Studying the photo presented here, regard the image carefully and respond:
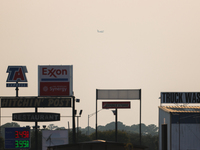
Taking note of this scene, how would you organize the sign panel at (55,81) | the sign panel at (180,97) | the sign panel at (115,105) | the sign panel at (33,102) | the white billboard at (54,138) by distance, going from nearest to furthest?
1. the sign panel at (33,102)
2. the sign panel at (55,81)
3. the white billboard at (54,138)
4. the sign panel at (115,105)
5. the sign panel at (180,97)

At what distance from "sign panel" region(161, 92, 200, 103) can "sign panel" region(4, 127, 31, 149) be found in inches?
1279

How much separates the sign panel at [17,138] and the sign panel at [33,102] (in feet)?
19.6

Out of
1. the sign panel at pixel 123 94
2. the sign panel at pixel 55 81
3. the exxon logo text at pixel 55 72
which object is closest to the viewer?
the sign panel at pixel 55 81

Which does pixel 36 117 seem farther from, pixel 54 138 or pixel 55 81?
pixel 54 138

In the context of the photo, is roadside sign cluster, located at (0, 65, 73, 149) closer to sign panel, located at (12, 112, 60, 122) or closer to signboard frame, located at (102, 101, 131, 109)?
sign panel, located at (12, 112, 60, 122)

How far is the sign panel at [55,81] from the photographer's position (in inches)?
2410

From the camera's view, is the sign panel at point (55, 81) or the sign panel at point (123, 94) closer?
the sign panel at point (55, 81)

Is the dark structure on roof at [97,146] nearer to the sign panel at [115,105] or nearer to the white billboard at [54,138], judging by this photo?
the white billboard at [54,138]

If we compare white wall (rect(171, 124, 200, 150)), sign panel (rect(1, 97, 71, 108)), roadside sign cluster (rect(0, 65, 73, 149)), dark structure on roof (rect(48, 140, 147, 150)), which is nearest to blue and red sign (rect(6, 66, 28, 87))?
roadside sign cluster (rect(0, 65, 73, 149))

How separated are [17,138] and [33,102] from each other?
8.01 metres

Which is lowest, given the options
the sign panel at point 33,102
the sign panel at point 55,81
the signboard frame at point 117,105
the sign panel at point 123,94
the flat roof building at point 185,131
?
the flat roof building at point 185,131

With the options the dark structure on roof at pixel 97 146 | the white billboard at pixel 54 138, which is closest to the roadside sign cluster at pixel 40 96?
the white billboard at pixel 54 138

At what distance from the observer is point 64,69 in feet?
204

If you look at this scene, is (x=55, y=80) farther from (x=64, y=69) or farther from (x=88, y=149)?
(x=88, y=149)
